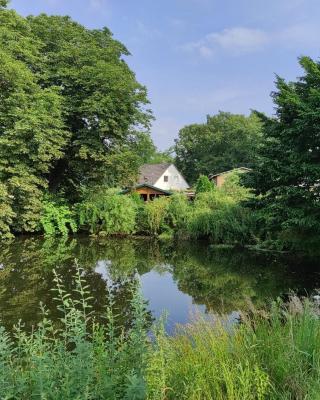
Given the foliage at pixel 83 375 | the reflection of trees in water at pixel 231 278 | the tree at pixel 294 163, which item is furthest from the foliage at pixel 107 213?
the foliage at pixel 83 375

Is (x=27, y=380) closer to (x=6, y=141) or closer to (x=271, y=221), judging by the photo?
(x=271, y=221)

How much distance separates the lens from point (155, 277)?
41.8ft

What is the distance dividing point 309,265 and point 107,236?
13343mm

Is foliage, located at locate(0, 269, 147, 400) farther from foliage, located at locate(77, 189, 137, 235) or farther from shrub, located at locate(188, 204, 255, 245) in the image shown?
foliage, located at locate(77, 189, 137, 235)

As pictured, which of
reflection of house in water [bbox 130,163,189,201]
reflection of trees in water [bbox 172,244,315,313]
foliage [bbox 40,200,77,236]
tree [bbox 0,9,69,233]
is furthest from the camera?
reflection of house in water [bbox 130,163,189,201]

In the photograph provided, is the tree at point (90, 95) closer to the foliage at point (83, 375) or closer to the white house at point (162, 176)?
the foliage at point (83, 375)

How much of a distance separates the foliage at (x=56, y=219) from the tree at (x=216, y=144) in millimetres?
32328

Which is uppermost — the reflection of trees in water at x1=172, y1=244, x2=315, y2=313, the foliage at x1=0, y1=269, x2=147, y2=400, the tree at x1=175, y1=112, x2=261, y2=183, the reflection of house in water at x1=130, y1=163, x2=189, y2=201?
the tree at x1=175, y1=112, x2=261, y2=183

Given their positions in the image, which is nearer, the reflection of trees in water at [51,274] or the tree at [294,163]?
the reflection of trees in water at [51,274]

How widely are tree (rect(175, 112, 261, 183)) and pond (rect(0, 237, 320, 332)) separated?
119ft

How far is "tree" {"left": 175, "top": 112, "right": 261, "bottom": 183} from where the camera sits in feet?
179

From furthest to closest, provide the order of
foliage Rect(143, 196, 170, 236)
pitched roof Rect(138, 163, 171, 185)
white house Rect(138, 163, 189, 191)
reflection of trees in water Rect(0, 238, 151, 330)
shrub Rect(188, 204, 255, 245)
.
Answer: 1. white house Rect(138, 163, 189, 191)
2. pitched roof Rect(138, 163, 171, 185)
3. foliage Rect(143, 196, 170, 236)
4. shrub Rect(188, 204, 255, 245)
5. reflection of trees in water Rect(0, 238, 151, 330)

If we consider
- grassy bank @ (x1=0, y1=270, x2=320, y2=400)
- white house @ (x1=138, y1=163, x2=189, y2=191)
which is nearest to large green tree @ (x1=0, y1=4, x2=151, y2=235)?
grassy bank @ (x1=0, y1=270, x2=320, y2=400)

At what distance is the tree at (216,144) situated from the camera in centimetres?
5447
